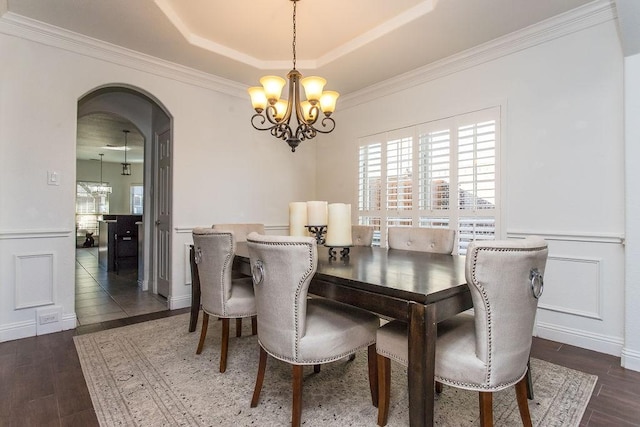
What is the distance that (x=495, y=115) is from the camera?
2969mm

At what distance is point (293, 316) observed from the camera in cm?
149

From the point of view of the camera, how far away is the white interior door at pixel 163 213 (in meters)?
3.71

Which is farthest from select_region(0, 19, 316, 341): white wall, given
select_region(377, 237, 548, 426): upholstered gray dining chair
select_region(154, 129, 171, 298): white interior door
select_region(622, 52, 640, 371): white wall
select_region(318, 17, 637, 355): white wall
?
select_region(622, 52, 640, 371): white wall

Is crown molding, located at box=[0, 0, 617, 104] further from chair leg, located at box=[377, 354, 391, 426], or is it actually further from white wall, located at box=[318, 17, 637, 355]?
chair leg, located at box=[377, 354, 391, 426]

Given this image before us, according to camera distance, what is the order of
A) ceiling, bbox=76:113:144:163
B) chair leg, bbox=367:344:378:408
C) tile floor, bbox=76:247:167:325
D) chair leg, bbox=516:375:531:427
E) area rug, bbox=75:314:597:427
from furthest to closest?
1. ceiling, bbox=76:113:144:163
2. tile floor, bbox=76:247:167:325
3. chair leg, bbox=367:344:378:408
4. area rug, bbox=75:314:597:427
5. chair leg, bbox=516:375:531:427

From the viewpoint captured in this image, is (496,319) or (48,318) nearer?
(496,319)

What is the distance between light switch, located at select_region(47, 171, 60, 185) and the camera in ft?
9.30

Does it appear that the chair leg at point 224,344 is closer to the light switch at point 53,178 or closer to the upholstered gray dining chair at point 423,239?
the upholstered gray dining chair at point 423,239

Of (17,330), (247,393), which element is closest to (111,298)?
(17,330)

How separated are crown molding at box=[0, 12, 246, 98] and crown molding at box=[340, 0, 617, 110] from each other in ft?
6.11

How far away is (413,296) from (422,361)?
243 mm

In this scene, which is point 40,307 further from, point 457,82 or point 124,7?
point 457,82

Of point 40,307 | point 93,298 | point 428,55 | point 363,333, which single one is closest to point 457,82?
point 428,55

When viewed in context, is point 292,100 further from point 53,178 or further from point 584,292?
point 584,292
